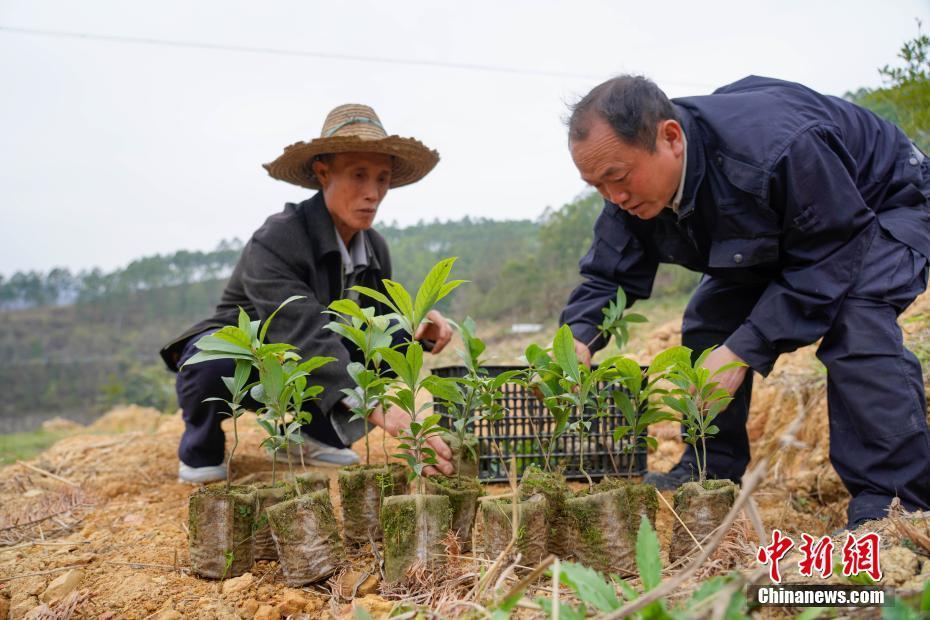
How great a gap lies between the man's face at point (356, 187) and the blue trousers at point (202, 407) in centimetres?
67

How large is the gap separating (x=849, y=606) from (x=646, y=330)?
14.1ft

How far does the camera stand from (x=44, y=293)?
1303cm

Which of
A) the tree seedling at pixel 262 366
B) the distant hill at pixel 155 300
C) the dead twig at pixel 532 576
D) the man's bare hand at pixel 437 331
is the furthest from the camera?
the distant hill at pixel 155 300

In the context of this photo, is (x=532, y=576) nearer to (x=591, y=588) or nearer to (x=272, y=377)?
(x=591, y=588)

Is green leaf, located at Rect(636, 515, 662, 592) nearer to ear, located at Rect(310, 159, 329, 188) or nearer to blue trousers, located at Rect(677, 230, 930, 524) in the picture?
blue trousers, located at Rect(677, 230, 930, 524)

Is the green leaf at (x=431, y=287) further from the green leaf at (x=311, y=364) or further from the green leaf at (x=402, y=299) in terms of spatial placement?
the green leaf at (x=311, y=364)

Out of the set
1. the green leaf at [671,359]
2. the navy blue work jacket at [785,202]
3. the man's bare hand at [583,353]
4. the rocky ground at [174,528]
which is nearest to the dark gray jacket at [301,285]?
the rocky ground at [174,528]

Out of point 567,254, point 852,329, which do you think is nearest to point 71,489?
point 852,329

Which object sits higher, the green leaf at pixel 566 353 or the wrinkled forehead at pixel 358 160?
the wrinkled forehead at pixel 358 160

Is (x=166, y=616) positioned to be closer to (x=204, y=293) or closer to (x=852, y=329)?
(x=852, y=329)

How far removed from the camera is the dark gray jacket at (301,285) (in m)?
1.99

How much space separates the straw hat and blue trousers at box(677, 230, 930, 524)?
1.53 m

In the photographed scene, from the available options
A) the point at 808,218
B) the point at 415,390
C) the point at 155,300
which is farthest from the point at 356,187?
the point at 155,300

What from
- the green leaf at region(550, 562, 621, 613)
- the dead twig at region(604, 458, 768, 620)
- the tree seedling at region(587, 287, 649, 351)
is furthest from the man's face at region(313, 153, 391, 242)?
the dead twig at region(604, 458, 768, 620)
